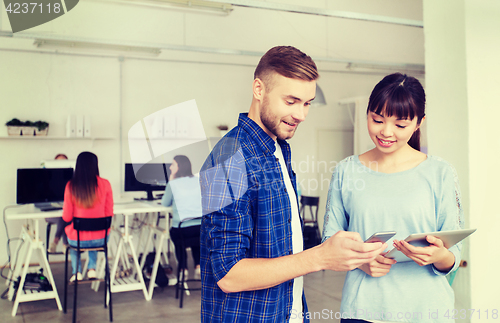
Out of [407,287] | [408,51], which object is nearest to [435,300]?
[407,287]

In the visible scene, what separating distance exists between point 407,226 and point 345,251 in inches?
18.1

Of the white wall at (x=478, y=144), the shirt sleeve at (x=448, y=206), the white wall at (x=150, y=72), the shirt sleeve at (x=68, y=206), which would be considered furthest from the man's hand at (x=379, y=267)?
the white wall at (x=150, y=72)

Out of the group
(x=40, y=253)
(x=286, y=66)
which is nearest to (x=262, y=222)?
(x=286, y=66)

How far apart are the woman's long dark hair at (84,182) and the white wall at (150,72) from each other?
2377 millimetres

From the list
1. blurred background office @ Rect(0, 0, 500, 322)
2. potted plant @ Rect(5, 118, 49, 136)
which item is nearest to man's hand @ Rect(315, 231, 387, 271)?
blurred background office @ Rect(0, 0, 500, 322)

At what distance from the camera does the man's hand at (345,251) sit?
91 centimetres

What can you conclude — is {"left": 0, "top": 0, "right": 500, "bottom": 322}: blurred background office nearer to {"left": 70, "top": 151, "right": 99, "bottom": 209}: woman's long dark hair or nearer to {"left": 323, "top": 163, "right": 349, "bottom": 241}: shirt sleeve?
{"left": 70, "top": 151, "right": 99, "bottom": 209}: woman's long dark hair

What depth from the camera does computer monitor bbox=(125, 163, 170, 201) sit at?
5234 millimetres

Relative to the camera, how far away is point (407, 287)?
50.1 inches

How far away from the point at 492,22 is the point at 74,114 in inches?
218

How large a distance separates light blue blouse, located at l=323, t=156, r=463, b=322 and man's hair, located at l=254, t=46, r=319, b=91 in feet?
1.62

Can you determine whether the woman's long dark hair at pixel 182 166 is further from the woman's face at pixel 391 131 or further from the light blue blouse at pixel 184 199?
the woman's face at pixel 391 131

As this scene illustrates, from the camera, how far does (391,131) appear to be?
51.1 inches

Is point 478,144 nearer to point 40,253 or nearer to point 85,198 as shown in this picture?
point 85,198
